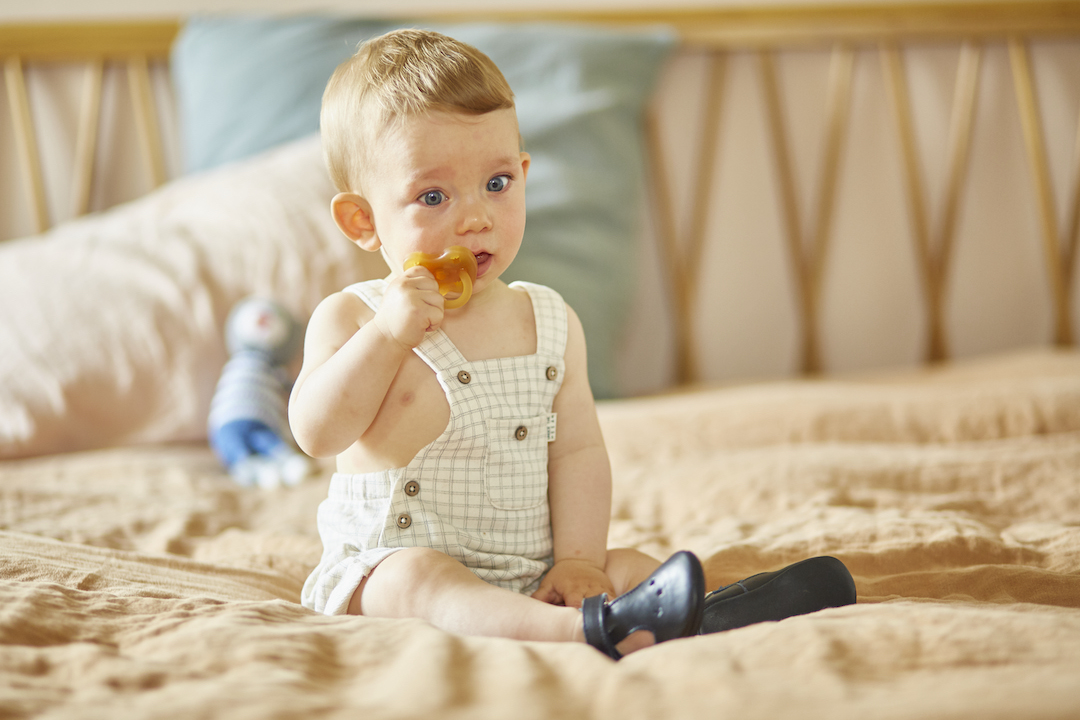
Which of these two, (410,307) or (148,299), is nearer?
(410,307)

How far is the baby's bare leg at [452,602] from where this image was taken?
1.75ft

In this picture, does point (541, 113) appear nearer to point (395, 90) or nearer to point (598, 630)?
point (395, 90)

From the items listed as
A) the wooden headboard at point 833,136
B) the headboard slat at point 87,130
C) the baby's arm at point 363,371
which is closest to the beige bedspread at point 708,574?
the baby's arm at point 363,371

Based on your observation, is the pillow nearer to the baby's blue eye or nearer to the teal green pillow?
the teal green pillow

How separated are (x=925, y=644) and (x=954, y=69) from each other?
5.44 ft

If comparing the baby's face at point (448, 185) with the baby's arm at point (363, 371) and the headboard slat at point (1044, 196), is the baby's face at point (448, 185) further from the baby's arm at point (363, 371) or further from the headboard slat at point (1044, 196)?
the headboard slat at point (1044, 196)

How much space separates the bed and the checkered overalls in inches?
3.4

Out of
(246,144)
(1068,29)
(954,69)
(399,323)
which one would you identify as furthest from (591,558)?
(1068,29)

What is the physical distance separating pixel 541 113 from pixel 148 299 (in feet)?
2.34

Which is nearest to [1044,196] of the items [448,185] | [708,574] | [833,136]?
[833,136]

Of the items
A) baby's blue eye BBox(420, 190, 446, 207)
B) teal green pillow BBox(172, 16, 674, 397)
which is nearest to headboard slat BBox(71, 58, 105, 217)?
teal green pillow BBox(172, 16, 674, 397)

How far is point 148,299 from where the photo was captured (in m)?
1.20

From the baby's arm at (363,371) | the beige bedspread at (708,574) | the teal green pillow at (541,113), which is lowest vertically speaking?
the beige bedspread at (708,574)

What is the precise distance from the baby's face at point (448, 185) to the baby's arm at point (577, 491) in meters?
0.13
